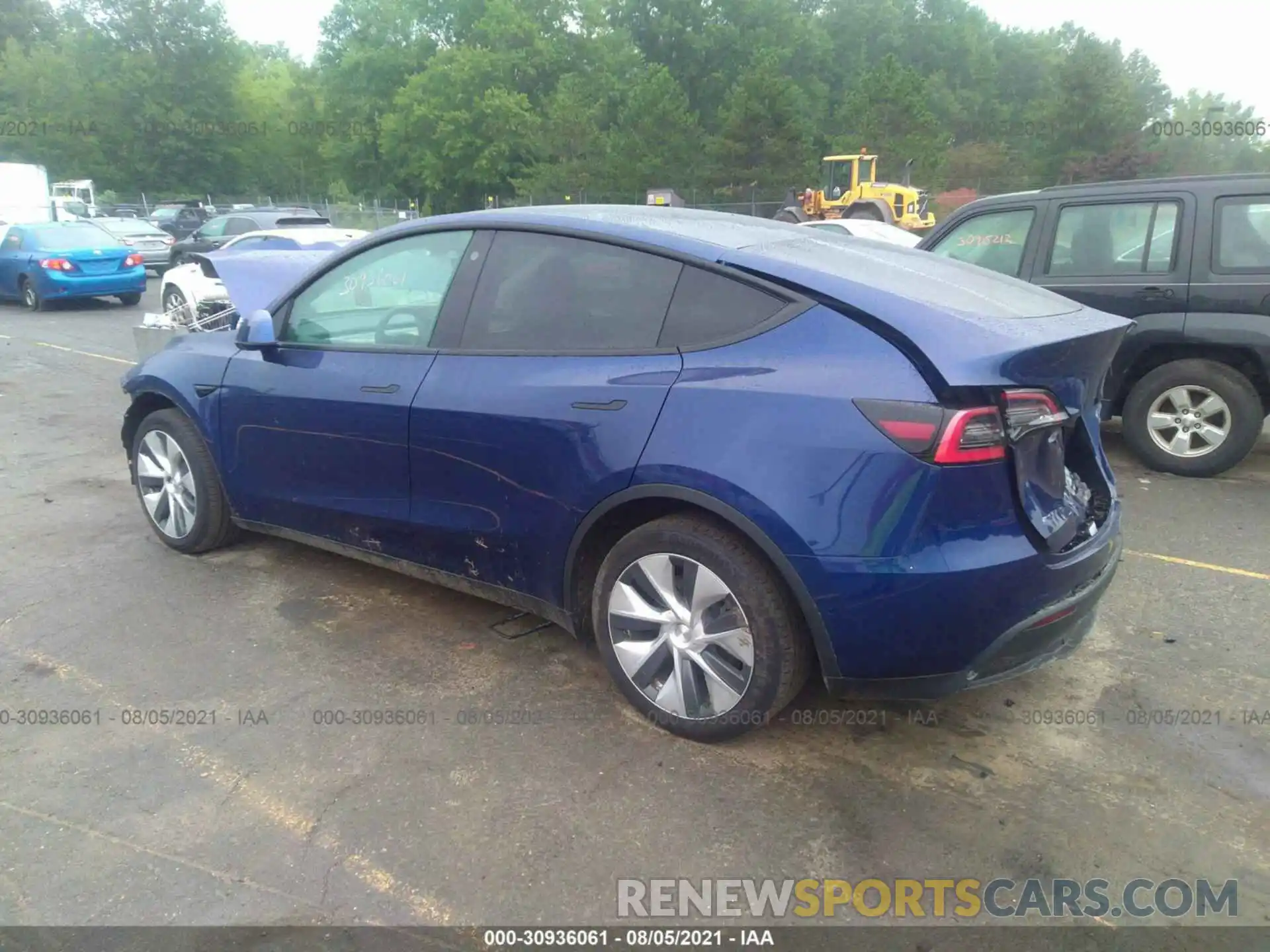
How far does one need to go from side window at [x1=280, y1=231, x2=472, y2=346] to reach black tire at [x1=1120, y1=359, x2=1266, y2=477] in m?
4.67

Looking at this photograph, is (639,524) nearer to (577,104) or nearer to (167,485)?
(167,485)

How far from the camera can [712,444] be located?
2891mm

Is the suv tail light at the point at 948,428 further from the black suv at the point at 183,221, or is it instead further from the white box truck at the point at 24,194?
the black suv at the point at 183,221

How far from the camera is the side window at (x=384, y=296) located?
3.77 metres

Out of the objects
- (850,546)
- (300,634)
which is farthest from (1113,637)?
(300,634)

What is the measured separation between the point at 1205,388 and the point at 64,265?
15.1m

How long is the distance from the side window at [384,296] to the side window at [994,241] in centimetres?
396

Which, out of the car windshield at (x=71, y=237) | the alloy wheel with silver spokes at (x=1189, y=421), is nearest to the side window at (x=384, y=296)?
the alloy wheel with silver spokes at (x=1189, y=421)

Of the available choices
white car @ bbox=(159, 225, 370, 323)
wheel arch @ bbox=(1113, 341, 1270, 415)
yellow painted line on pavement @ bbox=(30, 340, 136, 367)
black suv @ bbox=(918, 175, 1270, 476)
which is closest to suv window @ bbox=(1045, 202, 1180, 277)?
black suv @ bbox=(918, 175, 1270, 476)

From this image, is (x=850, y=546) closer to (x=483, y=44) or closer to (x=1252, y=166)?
(x=1252, y=166)

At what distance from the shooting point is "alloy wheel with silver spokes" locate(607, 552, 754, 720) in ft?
9.89

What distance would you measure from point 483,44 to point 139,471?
57577mm

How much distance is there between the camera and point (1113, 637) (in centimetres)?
397

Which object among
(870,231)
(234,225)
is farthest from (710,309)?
(234,225)
